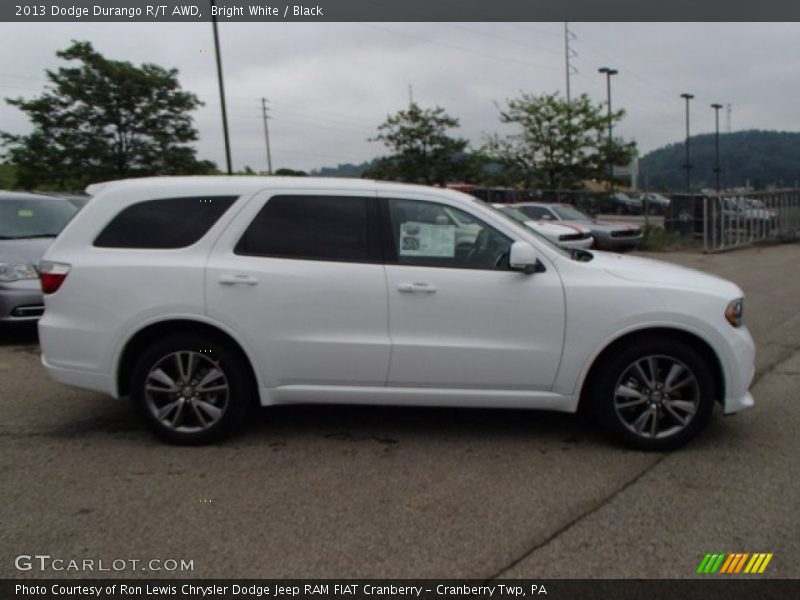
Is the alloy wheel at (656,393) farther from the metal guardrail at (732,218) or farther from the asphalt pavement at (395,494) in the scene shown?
the metal guardrail at (732,218)

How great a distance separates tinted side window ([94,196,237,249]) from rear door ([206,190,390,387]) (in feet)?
0.65

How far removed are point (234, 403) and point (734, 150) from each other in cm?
7835

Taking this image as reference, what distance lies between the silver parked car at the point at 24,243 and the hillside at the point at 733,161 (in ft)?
169

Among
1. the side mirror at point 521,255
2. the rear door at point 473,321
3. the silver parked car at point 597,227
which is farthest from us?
the silver parked car at point 597,227

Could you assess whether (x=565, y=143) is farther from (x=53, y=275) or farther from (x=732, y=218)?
(x=53, y=275)

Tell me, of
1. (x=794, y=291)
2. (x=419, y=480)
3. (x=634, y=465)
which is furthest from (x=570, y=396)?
(x=794, y=291)

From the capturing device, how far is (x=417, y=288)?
4.39 m

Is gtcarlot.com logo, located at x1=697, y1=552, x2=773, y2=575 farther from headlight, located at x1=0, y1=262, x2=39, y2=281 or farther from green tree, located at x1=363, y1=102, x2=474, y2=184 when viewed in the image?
green tree, located at x1=363, y1=102, x2=474, y2=184

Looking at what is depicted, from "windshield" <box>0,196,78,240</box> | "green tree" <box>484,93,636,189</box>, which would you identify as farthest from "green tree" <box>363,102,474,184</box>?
"windshield" <box>0,196,78,240</box>

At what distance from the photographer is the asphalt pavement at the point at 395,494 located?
10.6 feet

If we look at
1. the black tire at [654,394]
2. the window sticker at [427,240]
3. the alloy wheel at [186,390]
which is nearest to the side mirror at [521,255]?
the window sticker at [427,240]

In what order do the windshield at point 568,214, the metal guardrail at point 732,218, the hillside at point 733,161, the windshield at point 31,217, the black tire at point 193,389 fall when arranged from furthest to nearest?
the hillside at point 733,161
the metal guardrail at point 732,218
the windshield at point 568,214
the windshield at point 31,217
the black tire at point 193,389

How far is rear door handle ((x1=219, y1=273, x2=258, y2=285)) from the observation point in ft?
14.5

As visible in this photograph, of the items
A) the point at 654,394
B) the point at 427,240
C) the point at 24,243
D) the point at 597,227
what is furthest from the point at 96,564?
the point at 597,227
